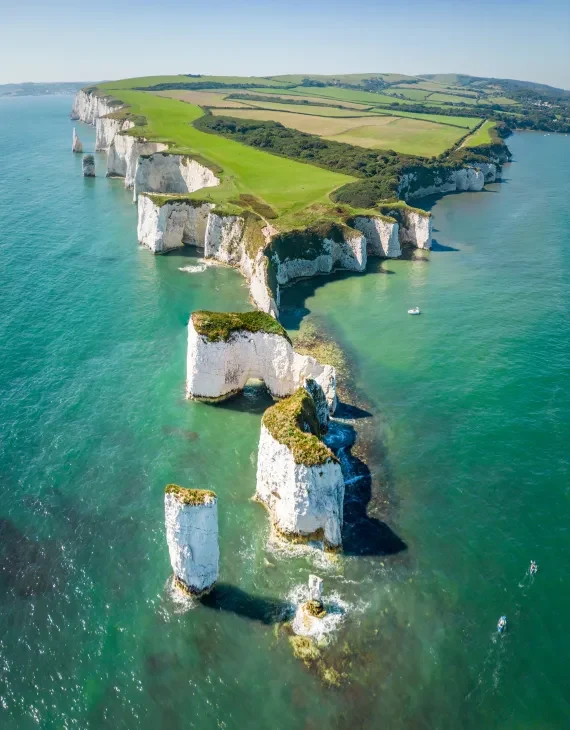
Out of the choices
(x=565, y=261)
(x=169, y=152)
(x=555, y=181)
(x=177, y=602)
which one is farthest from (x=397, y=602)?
(x=555, y=181)

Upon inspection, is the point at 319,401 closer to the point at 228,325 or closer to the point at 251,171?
the point at 228,325

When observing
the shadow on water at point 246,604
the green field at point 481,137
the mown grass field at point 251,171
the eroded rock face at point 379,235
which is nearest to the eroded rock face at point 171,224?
the mown grass field at point 251,171

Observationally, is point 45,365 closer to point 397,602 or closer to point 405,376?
point 405,376

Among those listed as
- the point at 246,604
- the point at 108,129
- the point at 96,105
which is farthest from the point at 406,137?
the point at 246,604

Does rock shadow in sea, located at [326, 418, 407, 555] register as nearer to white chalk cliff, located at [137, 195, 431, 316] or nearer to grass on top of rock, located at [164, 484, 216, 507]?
grass on top of rock, located at [164, 484, 216, 507]

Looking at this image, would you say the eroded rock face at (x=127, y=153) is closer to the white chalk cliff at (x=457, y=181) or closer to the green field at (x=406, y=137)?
the green field at (x=406, y=137)


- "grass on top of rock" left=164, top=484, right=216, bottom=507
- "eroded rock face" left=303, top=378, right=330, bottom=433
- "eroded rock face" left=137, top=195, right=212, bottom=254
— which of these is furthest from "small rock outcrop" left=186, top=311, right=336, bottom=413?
"eroded rock face" left=137, top=195, right=212, bottom=254
